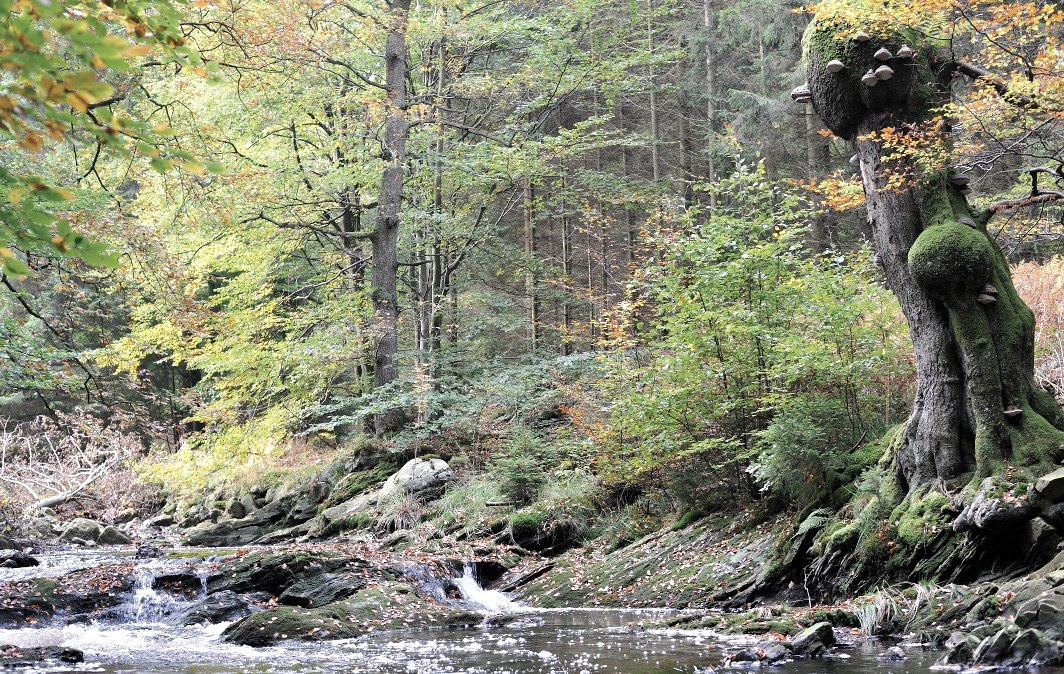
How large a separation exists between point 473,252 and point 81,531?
1072 cm

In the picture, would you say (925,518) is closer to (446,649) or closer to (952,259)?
(952,259)

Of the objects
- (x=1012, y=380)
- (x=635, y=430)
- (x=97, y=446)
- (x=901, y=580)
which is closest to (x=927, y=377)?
(x=1012, y=380)

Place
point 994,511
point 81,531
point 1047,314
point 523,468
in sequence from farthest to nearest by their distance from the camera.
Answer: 1. point 81,531
2. point 523,468
3. point 1047,314
4. point 994,511

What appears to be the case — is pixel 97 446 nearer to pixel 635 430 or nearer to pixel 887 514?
pixel 635 430

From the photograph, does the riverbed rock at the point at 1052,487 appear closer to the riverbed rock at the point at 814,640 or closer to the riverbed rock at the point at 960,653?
the riverbed rock at the point at 960,653

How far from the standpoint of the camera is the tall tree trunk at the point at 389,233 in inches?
640

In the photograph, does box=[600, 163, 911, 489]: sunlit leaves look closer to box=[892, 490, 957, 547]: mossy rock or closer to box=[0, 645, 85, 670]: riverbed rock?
box=[892, 490, 957, 547]: mossy rock

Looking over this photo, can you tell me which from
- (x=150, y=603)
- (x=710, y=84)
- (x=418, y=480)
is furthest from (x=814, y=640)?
(x=710, y=84)

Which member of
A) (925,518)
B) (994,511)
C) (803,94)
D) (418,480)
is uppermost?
(803,94)

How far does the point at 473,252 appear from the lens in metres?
20.9

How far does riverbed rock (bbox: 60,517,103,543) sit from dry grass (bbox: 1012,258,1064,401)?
17.0 metres

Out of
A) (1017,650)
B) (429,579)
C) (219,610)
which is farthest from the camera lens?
(429,579)

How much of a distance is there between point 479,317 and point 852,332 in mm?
12470

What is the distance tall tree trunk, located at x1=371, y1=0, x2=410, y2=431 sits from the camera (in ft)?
53.4
